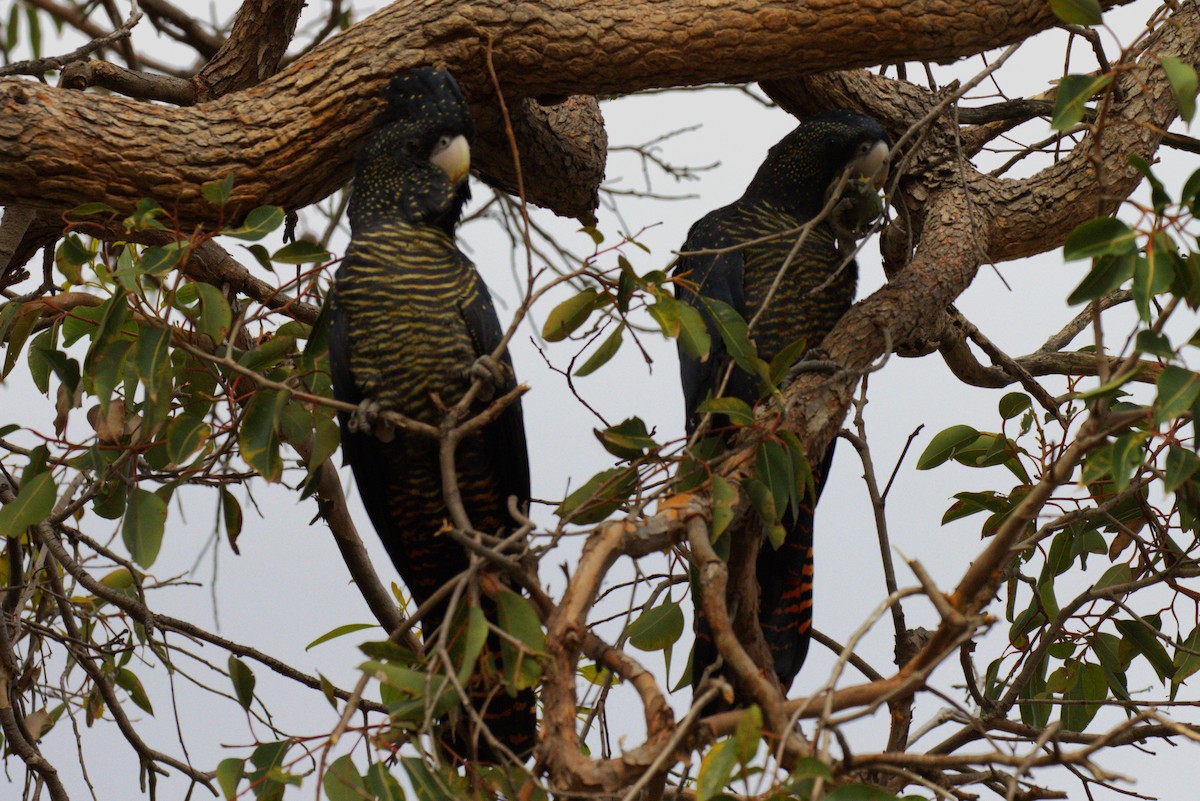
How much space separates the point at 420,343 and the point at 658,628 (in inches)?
29.2

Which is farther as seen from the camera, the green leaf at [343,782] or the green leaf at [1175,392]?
the green leaf at [343,782]

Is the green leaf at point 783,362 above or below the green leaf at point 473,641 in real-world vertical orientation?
above

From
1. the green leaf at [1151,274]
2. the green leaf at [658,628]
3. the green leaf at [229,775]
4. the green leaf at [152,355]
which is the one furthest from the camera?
the green leaf at [658,628]

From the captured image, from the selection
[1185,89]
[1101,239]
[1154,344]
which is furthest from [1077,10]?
[1154,344]

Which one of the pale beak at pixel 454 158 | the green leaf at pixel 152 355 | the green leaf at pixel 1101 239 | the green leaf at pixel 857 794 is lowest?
the green leaf at pixel 857 794

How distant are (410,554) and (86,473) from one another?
0.75 metres

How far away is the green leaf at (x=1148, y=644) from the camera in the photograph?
8.46 ft

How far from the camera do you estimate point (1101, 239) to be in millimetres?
1572

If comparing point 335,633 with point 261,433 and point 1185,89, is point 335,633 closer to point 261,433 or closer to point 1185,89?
point 261,433

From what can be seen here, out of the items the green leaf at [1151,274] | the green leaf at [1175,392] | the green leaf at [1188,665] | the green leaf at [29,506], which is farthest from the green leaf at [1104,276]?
the green leaf at [29,506]

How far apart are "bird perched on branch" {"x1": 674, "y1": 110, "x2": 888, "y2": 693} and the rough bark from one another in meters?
0.30

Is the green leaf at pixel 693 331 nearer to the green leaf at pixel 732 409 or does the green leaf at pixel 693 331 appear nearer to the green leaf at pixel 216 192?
the green leaf at pixel 732 409

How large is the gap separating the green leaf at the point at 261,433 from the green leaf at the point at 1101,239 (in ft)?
4.04

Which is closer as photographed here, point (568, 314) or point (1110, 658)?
point (568, 314)
